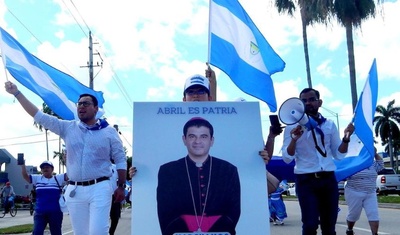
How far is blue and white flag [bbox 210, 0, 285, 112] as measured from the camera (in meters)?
7.00

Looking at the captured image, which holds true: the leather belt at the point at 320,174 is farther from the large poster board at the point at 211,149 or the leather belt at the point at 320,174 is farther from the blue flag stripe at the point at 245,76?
the large poster board at the point at 211,149

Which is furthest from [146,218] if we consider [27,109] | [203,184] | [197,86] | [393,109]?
[393,109]

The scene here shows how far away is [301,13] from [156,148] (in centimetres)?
2676

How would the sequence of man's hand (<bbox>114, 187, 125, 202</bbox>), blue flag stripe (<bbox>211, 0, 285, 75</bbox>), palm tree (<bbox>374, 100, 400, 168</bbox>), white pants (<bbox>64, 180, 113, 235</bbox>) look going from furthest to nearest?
palm tree (<bbox>374, 100, 400, 168</bbox>), blue flag stripe (<bbox>211, 0, 285, 75</bbox>), man's hand (<bbox>114, 187, 125, 202</bbox>), white pants (<bbox>64, 180, 113, 235</bbox>)

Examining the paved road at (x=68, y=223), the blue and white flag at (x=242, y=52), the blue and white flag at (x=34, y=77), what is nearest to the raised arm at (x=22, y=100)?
the blue and white flag at (x=34, y=77)

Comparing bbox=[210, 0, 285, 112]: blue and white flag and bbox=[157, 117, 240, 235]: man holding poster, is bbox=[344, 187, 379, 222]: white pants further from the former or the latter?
bbox=[157, 117, 240, 235]: man holding poster

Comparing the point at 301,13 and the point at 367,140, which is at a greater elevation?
the point at 301,13

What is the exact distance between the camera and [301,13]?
30.5 m

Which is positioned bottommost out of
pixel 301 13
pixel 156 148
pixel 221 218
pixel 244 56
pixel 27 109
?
pixel 221 218

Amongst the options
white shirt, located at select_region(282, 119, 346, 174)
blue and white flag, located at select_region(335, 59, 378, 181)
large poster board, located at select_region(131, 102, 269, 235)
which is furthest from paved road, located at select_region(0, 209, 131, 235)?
large poster board, located at select_region(131, 102, 269, 235)

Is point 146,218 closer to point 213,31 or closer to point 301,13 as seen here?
point 213,31

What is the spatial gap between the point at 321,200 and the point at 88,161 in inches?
98.3

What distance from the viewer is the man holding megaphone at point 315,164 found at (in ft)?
20.5

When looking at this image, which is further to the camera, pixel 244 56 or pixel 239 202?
pixel 244 56
